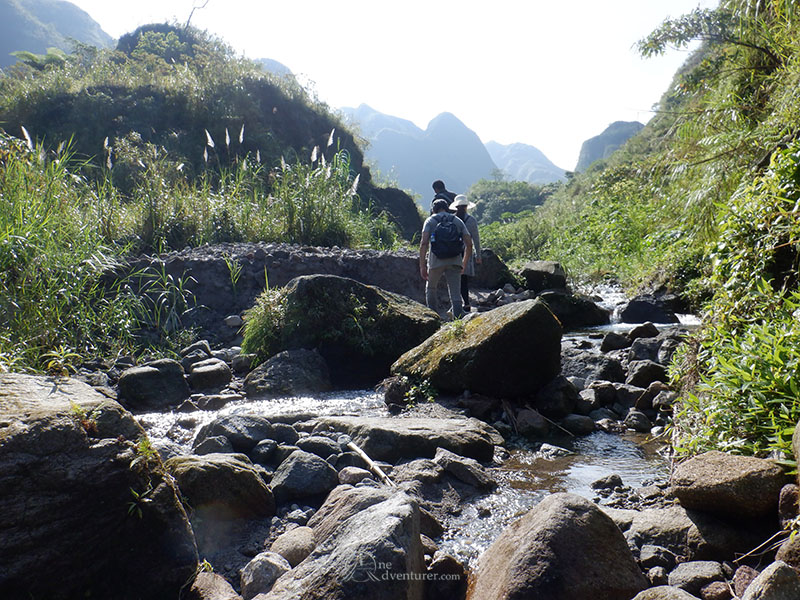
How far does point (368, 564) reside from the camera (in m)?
2.16

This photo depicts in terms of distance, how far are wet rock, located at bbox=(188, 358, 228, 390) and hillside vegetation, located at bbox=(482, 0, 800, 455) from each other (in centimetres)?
462

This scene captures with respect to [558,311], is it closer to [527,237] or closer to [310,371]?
[310,371]

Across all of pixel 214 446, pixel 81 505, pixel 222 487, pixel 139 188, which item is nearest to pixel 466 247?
pixel 214 446

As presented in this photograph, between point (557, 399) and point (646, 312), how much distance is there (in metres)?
6.79

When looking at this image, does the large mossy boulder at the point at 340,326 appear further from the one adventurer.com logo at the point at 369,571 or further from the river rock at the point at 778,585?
the river rock at the point at 778,585

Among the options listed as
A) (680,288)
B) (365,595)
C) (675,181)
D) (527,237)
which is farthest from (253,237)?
(527,237)

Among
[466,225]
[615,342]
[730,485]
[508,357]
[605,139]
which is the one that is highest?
[605,139]

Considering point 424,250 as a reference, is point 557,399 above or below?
below

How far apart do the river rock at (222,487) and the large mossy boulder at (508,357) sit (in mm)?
2703

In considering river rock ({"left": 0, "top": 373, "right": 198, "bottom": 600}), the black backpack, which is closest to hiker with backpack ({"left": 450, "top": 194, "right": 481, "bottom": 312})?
the black backpack

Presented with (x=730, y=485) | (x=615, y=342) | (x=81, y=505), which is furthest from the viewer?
(x=615, y=342)

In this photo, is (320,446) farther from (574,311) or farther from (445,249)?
(574,311)

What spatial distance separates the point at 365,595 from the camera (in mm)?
2100

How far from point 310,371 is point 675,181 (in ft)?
23.7
